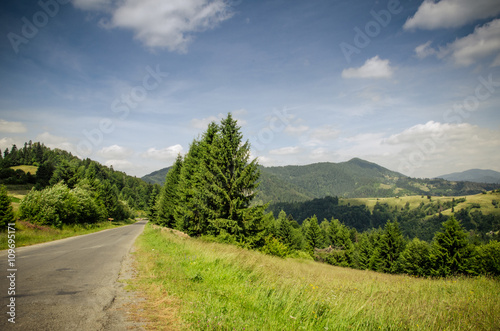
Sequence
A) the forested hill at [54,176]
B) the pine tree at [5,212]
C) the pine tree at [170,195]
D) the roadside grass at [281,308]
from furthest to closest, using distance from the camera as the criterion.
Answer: the forested hill at [54,176]
the pine tree at [170,195]
the pine tree at [5,212]
the roadside grass at [281,308]

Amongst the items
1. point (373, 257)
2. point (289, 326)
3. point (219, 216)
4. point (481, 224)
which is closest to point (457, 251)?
point (373, 257)

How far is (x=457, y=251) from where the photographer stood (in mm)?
37219

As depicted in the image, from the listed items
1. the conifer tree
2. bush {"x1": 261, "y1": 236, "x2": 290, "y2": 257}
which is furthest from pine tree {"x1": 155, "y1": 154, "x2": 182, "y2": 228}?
the conifer tree

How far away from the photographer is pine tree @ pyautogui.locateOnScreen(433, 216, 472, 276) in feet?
121

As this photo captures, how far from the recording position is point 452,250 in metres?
38.0

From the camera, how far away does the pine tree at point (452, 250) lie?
37031mm

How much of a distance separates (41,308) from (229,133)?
16.0 meters

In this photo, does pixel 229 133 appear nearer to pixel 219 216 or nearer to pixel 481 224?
pixel 219 216

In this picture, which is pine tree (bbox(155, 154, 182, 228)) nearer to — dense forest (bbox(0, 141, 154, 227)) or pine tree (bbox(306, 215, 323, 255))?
dense forest (bbox(0, 141, 154, 227))

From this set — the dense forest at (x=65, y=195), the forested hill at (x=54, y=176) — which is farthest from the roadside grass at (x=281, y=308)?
the forested hill at (x=54, y=176)

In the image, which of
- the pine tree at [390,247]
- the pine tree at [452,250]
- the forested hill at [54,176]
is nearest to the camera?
the pine tree at [452,250]

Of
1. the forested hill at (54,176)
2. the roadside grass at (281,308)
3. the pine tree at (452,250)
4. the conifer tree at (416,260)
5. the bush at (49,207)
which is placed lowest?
the conifer tree at (416,260)

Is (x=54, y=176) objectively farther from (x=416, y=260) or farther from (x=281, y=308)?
(x=416, y=260)

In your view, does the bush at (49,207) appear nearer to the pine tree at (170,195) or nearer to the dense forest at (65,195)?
the dense forest at (65,195)
